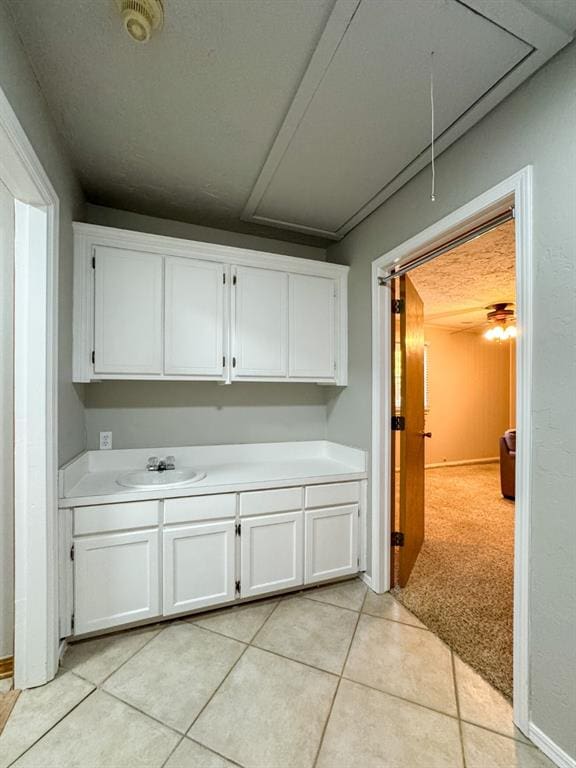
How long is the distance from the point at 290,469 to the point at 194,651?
1.11 m

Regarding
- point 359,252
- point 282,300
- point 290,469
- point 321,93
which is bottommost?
point 290,469

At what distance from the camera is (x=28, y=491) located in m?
1.51

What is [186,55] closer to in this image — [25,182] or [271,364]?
[25,182]

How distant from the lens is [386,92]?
142 cm

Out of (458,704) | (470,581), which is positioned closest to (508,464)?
(470,581)

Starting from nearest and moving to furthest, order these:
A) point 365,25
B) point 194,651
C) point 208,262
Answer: point 365,25 → point 194,651 → point 208,262

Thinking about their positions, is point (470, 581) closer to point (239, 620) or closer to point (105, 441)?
point (239, 620)

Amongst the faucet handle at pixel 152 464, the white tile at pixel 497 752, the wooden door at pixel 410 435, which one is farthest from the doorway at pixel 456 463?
the faucet handle at pixel 152 464

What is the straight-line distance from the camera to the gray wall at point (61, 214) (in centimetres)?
118

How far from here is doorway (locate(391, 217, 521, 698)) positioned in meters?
2.06

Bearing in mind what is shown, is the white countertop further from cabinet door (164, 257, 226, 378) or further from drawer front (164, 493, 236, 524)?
cabinet door (164, 257, 226, 378)

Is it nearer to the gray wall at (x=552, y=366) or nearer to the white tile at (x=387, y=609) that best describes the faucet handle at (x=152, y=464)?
the white tile at (x=387, y=609)

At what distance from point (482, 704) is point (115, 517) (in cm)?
186

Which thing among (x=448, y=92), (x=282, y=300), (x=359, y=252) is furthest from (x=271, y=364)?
(x=448, y=92)
